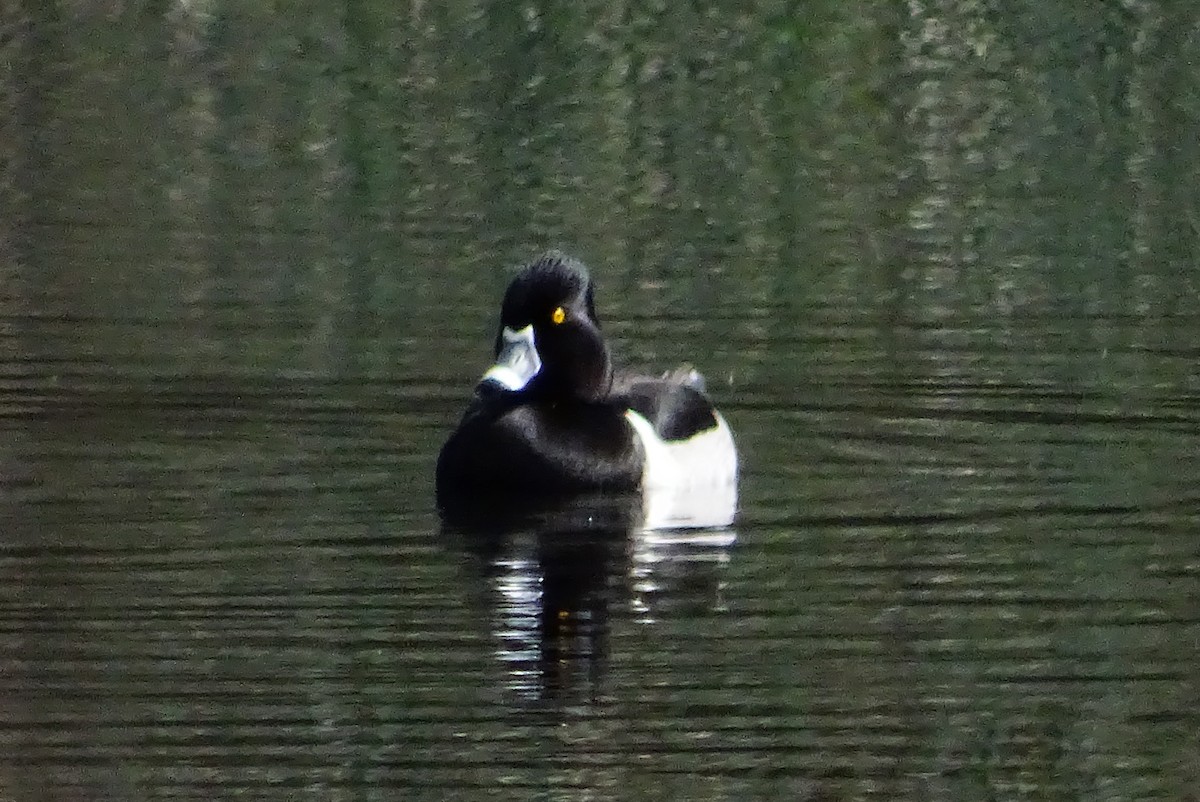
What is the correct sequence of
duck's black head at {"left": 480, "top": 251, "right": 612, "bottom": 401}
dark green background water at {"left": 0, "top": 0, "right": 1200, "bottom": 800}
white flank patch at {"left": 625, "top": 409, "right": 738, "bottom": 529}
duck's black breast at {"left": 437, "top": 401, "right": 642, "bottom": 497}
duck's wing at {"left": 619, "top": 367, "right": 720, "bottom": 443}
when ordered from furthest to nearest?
1. duck's wing at {"left": 619, "top": 367, "right": 720, "bottom": 443}
2. duck's black head at {"left": 480, "top": 251, "right": 612, "bottom": 401}
3. white flank patch at {"left": 625, "top": 409, "right": 738, "bottom": 529}
4. duck's black breast at {"left": 437, "top": 401, "right": 642, "bottom": 497}
5. dark green background water at {"left": 0, "top": 0, "right": 1200, "bottom": 800}

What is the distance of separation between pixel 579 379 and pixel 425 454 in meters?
0.75

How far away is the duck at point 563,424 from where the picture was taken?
12.6 meters

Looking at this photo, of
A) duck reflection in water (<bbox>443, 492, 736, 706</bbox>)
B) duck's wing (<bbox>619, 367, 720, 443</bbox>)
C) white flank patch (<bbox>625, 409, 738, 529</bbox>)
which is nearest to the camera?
duck reflection in water (<bbox>443, 492, 736, 706</bbox>)

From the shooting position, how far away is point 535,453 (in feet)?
41.5

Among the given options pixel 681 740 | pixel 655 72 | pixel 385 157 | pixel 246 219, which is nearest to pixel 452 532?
pixel 681 740

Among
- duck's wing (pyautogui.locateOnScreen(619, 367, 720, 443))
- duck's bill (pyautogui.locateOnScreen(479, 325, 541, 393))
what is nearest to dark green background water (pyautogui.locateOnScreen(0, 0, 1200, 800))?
duck's wing (pyautogui.locateOnScreen(619, 367, 720, 443))

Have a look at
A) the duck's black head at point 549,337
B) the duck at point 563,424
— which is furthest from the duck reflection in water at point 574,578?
the duck's black head at point 549,337

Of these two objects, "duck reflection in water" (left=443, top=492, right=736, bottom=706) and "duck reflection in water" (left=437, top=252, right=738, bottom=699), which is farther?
"duck reflection in water" (left=437, top=252, right=738, bottom=699)

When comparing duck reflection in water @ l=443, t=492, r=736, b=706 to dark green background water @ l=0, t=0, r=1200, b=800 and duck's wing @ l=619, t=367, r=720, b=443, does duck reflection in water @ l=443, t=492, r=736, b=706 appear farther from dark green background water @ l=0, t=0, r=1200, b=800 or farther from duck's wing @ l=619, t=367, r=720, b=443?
duck's wing @ l=619, t=367, r=720, b=443

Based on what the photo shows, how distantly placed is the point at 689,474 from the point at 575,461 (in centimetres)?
50

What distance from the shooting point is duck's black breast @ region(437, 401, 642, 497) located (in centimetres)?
1253

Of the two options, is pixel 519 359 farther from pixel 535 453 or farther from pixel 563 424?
pixel 535 453

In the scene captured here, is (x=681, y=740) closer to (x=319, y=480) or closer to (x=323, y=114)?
(x=319, y=480)

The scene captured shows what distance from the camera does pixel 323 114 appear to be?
23406mm
